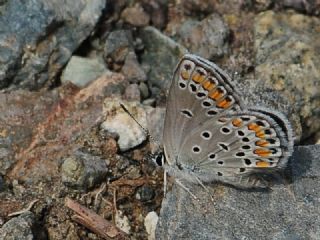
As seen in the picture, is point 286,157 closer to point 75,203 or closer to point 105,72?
point 75,203

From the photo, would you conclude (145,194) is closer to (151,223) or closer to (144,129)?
(151,223)

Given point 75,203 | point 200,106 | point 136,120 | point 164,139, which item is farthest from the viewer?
point 136,120

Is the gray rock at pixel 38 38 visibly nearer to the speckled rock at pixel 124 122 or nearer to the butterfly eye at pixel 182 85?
the speckled rock at pixel 124 122

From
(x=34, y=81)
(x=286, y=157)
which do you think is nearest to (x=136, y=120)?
(x=34, y=81)

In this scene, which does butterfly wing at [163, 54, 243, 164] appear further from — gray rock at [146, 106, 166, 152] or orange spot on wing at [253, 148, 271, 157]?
gray rock at [146, 106, 166, 152]

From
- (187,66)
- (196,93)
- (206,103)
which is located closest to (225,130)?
(206,103)

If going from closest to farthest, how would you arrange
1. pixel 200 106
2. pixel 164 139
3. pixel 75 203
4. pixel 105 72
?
pixel 200 106 < pixel 164 139 < pixel 75 203 < pixel 105 72

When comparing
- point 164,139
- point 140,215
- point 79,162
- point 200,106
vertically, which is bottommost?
point 140,215
